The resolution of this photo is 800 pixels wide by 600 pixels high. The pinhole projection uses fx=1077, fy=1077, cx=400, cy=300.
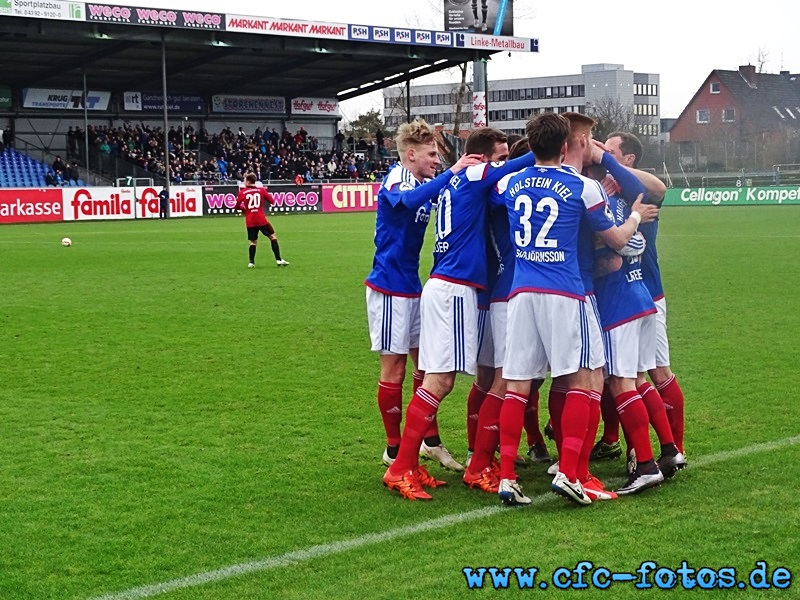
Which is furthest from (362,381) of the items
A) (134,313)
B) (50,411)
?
(134,313)

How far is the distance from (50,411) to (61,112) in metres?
47.1

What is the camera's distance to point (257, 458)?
6758 mm

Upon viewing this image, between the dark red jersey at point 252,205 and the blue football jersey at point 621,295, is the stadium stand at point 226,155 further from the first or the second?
the blue football jersey at point 621,295

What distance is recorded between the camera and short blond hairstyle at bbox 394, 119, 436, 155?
6172 mm

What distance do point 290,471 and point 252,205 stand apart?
15.5 metres

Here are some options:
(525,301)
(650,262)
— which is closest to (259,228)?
(650,262)

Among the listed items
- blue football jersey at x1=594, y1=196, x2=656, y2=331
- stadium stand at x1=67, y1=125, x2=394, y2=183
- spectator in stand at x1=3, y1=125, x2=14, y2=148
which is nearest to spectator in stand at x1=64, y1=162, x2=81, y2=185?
stadium stand at x1=67, y1=125, x2=394, y2=183

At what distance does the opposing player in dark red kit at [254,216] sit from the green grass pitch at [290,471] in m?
6.46

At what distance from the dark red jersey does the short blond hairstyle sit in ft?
50.2

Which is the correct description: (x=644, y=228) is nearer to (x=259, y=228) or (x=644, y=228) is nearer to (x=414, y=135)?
(x=414, y=135)

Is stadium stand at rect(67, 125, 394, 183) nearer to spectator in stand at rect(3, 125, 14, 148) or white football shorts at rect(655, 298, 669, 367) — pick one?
spectator in stand at rect(3, 125, 14, 148)

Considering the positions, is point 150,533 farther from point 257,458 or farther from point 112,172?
point 112,172

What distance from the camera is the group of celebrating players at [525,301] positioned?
5602 mm

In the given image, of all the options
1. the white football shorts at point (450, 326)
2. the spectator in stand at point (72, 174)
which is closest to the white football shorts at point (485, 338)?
the white football shorts at point (450, 326)
